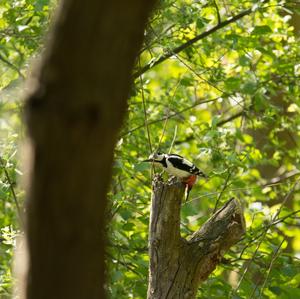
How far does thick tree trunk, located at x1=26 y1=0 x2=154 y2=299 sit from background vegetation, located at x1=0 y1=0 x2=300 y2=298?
158 inches

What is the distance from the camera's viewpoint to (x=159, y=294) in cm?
441

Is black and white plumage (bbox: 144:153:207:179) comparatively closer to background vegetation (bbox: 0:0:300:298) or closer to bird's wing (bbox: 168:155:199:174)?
bird's wing (bbox: 168:155:199:174)

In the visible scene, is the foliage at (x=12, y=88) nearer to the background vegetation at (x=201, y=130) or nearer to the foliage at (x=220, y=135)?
the background vegetation at (x=201, y=130)

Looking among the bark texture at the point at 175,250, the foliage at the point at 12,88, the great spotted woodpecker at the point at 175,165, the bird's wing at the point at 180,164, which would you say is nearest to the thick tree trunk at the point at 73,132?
the bark texture at the point at 175,250

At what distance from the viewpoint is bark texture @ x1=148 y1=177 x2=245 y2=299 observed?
4402 mm

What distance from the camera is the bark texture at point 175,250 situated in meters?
4.40

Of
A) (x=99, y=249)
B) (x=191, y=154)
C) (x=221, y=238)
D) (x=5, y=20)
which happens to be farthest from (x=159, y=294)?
(x=191, y=154)

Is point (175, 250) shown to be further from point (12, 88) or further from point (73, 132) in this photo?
point (12, 88)

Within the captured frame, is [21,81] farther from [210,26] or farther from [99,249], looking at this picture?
[99,249]

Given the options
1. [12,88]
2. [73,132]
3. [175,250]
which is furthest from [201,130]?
[73,132]

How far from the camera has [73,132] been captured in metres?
1.83

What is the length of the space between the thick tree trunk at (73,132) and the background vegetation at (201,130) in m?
4.02

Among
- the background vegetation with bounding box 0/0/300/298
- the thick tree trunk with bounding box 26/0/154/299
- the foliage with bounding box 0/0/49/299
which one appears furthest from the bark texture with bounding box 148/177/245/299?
the thick tree trunk with bounding box 26/0/154/299

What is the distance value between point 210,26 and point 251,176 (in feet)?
7.23
